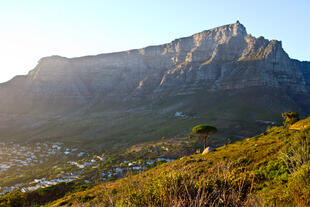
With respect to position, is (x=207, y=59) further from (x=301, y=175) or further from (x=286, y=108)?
(x=301, y=175)

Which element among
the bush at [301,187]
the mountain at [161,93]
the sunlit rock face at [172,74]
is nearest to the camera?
the bush at [301,187]

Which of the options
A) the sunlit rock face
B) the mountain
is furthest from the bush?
the sunlit rock face

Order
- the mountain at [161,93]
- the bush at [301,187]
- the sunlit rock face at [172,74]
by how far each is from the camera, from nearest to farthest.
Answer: the bush at [301,187] → the mountain at [161,93] → the sunlit rock face at [172,74]

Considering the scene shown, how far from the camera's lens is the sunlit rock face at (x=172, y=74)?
131625mm

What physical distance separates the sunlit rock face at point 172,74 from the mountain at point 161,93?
2.21ft

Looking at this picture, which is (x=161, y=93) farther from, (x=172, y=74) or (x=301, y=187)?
(x=301, y=187)

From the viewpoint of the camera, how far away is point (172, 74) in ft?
531

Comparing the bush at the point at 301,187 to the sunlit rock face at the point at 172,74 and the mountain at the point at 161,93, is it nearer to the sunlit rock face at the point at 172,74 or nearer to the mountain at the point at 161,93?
the mountain at the point at 161,93

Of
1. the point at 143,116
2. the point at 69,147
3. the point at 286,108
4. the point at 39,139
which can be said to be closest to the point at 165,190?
the point at 69,147

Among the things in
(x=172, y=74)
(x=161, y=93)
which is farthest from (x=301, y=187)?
(x=172, y=74)

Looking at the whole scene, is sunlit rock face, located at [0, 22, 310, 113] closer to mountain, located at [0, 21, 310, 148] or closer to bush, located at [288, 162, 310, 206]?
mountain, located at [0, 21, 310, 148]

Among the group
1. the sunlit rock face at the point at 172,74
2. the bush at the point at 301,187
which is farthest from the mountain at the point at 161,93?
the bush at the point at 301,187

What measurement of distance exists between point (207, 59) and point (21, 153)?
Answer: 14652 centimetres

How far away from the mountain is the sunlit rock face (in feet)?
2.21
